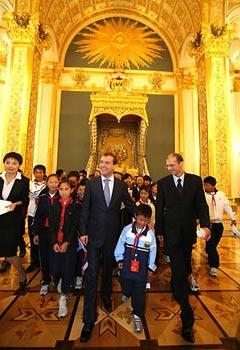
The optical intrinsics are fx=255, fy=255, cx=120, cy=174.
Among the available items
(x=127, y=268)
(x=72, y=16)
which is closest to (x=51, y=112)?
(x=72, y=16)

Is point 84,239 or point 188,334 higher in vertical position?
point 84,239

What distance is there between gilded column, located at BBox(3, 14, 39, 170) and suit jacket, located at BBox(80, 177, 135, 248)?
20.0ft

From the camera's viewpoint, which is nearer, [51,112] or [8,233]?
[8,233]

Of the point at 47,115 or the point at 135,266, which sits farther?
the point at 47,115

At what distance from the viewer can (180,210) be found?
8.43 ft

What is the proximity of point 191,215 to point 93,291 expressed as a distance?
1221 millimetres

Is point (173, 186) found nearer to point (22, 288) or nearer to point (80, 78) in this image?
point (22, 288)

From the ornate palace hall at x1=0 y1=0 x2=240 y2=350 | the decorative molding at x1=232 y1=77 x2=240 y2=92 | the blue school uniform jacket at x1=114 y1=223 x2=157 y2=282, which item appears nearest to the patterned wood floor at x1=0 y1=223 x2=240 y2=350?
the blue school uniform jacket at x1=114 y1=223 x2=157 y2=282

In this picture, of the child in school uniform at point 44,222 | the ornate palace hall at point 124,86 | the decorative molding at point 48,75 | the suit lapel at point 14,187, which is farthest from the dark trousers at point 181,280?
the decorative molding at point 48,75

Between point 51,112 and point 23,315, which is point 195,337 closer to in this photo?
point 23,315

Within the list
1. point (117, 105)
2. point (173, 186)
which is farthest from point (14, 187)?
point (117, 105)

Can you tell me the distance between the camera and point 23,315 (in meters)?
2.76

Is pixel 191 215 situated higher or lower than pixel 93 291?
higher

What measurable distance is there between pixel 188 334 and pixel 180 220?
104 cm
